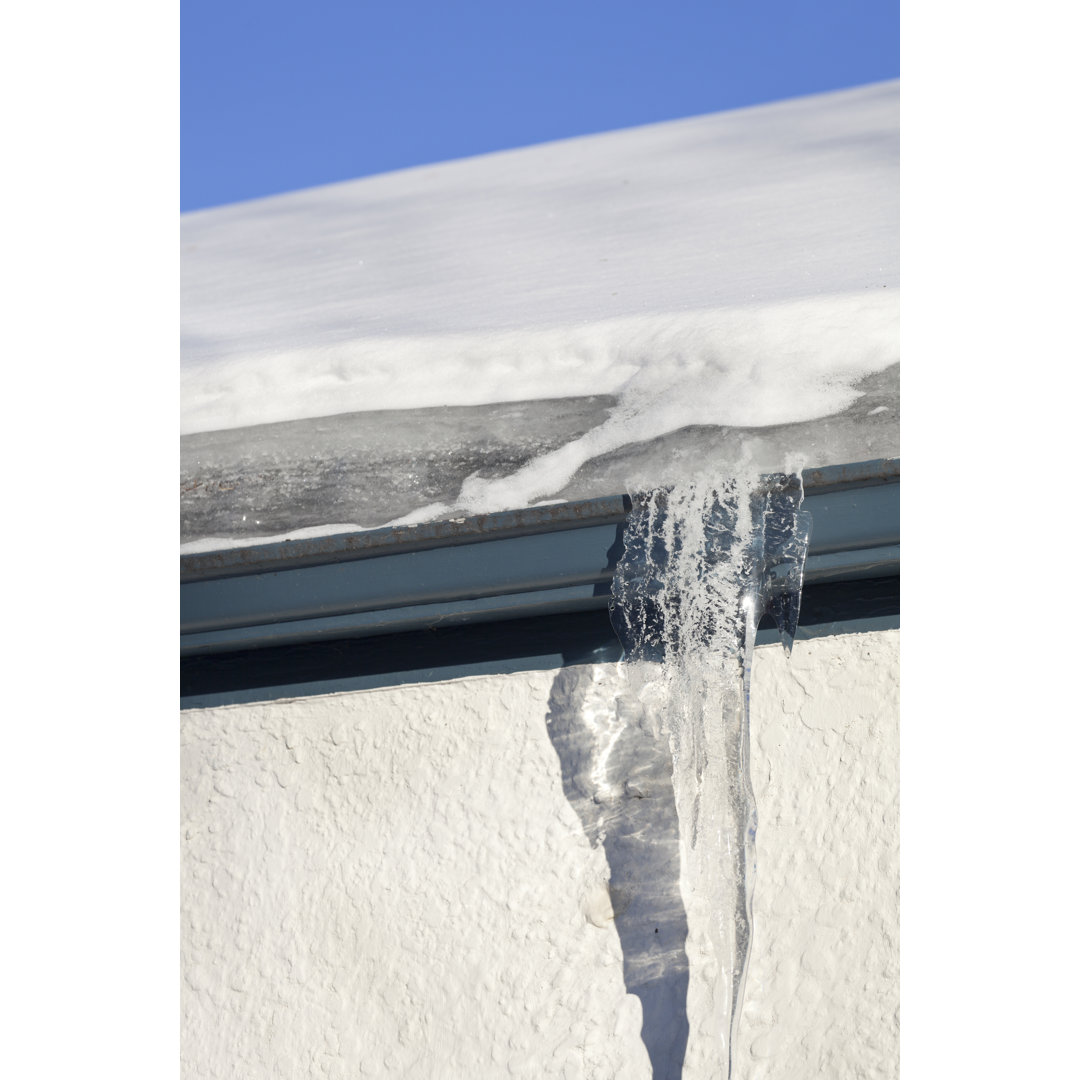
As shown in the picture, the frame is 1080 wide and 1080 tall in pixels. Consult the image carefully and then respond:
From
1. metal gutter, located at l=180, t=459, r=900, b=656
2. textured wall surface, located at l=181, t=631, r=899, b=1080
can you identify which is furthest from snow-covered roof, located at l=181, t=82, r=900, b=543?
textured wall surface, located at l=181, t=631, r=899, b=1080

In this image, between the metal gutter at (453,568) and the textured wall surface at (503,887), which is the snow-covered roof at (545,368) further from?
the textured wall surface at (503,887)

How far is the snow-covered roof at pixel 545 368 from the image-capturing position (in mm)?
1223

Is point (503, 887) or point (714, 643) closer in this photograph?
point (714, 643)

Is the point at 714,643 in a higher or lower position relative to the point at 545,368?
lower

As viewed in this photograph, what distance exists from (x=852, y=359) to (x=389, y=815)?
927 millimetres

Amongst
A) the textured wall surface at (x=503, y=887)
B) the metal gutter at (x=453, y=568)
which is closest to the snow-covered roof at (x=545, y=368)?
the metal gutter at (x=453, y=568)

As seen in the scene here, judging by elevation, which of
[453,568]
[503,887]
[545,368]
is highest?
[545,368]

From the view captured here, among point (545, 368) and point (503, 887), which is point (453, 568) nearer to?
point (545, 368)

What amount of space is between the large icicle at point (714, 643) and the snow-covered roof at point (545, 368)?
2.5 inches

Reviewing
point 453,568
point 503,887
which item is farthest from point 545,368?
point 503,887

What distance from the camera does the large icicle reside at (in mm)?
1211

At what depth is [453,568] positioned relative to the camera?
1.29m

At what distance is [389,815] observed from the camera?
4.69 feet

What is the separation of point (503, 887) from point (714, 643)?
1.57ft
